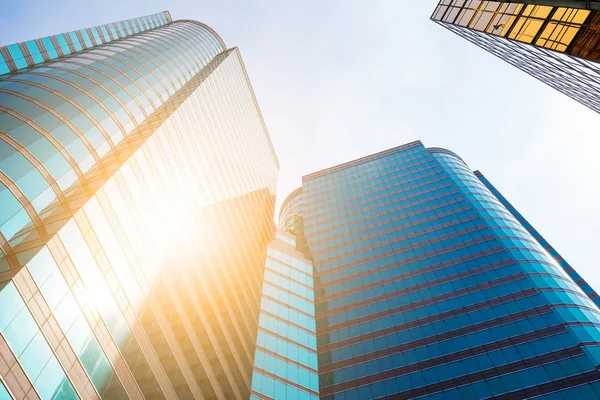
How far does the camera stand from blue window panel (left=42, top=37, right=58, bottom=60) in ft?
133

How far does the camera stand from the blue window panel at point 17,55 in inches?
1395

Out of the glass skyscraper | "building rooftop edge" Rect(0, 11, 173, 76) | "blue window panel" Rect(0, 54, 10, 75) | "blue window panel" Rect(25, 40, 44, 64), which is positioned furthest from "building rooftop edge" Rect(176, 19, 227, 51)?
"blue window panel" Rect(0, 54, 10, 75)

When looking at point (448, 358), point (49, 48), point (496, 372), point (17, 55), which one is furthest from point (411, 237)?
point (17, 55)

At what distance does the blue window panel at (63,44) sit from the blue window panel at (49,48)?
5.45 ft

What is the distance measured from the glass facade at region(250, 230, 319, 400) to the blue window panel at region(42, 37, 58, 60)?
3606 cm

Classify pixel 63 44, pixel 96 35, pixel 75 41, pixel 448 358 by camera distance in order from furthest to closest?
pixel 96 35, pixel 75 41, pixel 63 44, pixel 448 358

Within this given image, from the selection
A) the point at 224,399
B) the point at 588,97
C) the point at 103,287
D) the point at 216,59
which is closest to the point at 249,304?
the point at 224,399

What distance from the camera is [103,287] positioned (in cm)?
2375

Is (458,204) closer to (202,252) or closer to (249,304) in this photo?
(249,304)

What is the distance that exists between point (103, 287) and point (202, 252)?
61.8 feet

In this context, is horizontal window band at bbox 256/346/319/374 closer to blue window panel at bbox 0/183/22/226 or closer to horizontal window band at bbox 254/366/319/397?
horizontal window band at bbox 254/366/319/397

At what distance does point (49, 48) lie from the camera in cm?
4081

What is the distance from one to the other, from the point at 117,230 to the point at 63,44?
31.5 m

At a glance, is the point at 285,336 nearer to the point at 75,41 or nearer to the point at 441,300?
the point at 441,300
